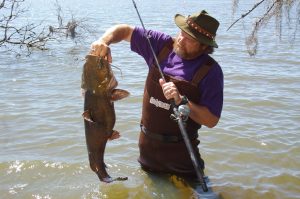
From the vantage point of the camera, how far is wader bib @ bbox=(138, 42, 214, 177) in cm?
462

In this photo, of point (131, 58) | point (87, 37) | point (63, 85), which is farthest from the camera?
point (87, 37)

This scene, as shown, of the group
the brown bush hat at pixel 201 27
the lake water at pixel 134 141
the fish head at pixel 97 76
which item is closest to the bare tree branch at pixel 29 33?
the lake water at pixel 134 141

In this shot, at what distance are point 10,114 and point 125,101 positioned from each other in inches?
97.3

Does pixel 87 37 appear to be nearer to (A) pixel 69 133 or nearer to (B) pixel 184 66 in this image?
(A) pixel 69 133

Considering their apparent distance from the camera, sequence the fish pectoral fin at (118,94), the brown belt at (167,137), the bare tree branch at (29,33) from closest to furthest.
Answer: the fish pectoral fin at (118,94) < the brown belt at (167,137) < the bare tree branch at (29,33)

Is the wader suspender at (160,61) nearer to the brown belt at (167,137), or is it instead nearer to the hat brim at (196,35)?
the brown belt at (167,137)

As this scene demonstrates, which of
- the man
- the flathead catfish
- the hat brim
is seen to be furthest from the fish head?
the hat brim

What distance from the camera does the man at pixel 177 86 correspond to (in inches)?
174

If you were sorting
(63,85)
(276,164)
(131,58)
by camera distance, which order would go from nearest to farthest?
(276,164) < (63,85) < (131,58)

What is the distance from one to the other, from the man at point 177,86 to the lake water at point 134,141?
38 cm

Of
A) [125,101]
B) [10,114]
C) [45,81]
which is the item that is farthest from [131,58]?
[10,114]

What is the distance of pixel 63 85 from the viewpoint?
12102mm

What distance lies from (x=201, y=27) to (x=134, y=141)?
12.4 feet

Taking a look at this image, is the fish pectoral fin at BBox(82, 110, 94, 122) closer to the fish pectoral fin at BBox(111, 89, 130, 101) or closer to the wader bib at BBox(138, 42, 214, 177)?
the fish pectoral fin at BBox(111, 89, 130, 101)
